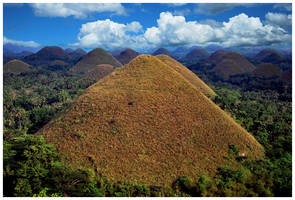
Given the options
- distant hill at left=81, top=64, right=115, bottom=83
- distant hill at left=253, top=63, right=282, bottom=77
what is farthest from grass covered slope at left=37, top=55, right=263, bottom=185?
distant hill at left=253, top=63, right=282, bottom=77

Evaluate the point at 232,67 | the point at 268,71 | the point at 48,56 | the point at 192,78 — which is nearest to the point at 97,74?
the point at 192,78

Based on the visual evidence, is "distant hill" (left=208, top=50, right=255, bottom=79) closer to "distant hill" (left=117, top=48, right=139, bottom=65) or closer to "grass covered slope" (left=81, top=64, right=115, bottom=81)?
"grass covered slope" (left=81, top=64, right=115, bottom=81)

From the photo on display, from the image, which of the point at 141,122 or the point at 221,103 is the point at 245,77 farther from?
the point at 141,122

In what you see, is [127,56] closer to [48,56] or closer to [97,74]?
[48,56]

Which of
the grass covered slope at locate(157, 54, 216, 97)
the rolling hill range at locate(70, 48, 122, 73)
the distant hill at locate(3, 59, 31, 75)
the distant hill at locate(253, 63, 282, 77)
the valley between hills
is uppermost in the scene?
the rolling hill range at locate(70, 48, 122, 73)

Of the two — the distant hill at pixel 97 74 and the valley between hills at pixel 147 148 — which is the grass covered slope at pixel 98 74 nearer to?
the distant hill at pixel 97 74

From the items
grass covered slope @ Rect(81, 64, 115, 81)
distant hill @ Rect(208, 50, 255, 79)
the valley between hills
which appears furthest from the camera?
distant hill @ Rect(208, 50, 255, 79)
